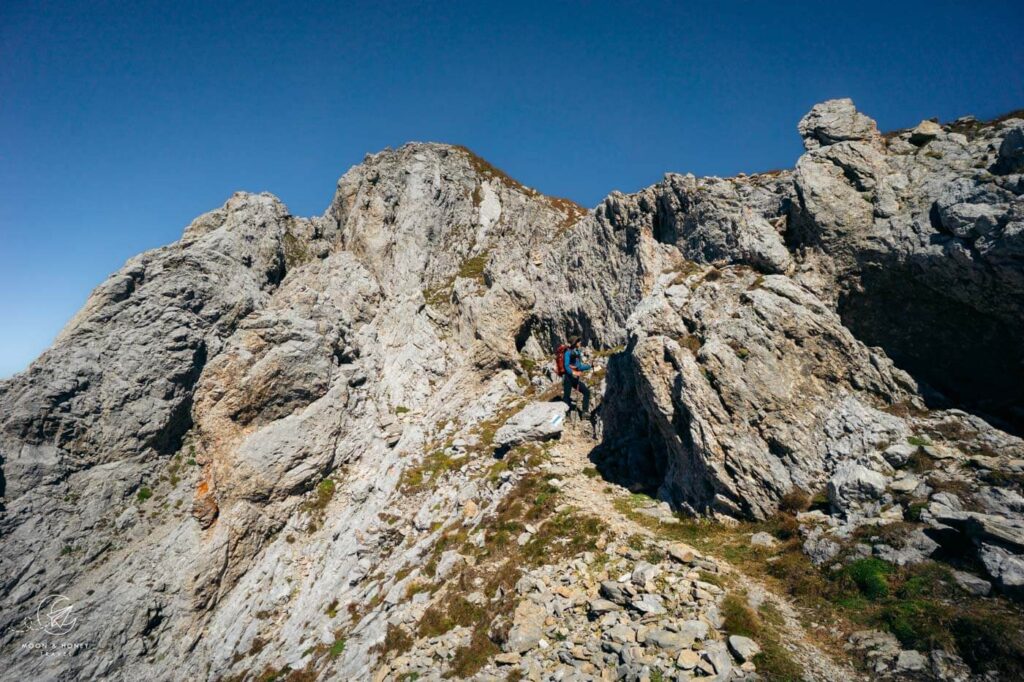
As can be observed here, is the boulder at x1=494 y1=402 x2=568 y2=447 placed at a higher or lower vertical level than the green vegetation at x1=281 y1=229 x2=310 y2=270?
lower

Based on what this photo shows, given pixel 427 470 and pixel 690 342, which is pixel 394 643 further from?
pixel 690 342

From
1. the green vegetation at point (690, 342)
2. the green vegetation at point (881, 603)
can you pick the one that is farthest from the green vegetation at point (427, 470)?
the green vegetation at point (881, 603)

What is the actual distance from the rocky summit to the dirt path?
0.38ft

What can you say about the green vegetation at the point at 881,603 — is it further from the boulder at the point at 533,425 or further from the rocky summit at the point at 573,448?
the boulder at the point at 533,425

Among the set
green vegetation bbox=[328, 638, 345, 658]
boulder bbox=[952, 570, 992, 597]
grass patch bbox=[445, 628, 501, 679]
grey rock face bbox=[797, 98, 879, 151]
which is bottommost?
green vegetation bbox=[328, 638, 345, 658]

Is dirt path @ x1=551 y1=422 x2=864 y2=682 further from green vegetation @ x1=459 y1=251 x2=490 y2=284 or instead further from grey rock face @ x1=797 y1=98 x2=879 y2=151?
grey rock face @ x1=797 y1=98 x2=879 y2=151

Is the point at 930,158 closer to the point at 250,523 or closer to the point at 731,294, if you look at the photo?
the point at 731,294

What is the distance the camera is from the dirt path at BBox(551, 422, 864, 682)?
9.48 meters

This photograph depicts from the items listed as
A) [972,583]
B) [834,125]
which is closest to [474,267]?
[834,125]

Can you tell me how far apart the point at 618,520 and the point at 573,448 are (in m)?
7.18

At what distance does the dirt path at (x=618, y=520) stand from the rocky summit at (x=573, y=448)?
12 cm

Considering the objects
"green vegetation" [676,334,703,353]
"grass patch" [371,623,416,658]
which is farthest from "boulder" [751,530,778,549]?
"grass patch" [371,623,416,658]

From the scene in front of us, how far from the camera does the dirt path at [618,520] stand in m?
9.48

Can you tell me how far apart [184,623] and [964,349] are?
4092cm
